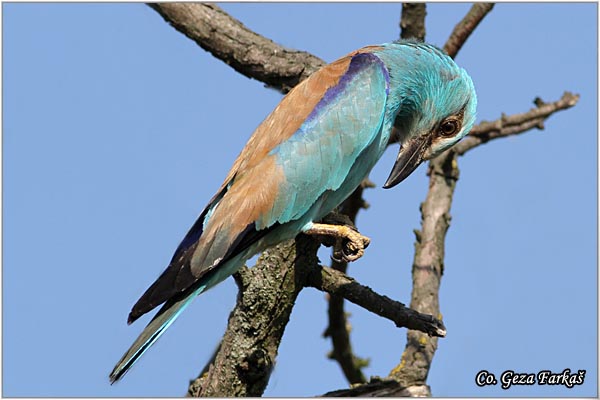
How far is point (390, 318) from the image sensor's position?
6.10m

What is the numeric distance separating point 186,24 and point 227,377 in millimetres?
2798

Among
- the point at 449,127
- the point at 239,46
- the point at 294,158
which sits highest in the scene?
the point at 239,46

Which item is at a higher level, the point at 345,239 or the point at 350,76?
the point at 350,76

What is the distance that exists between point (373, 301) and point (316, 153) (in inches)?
38.9

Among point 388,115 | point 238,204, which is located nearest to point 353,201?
point 388,115

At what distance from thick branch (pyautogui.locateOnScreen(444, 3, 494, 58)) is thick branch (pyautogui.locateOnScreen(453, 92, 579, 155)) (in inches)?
29.5

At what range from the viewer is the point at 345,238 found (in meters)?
6.16

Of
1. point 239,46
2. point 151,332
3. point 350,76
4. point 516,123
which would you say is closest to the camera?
point 151,332

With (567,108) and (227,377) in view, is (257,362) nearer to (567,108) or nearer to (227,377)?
(227,377)

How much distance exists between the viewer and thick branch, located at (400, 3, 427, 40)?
7.45 meters

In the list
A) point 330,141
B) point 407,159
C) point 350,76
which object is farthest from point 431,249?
point 350,76

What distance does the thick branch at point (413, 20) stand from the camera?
7.45 metres

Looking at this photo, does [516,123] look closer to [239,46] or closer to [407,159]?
[407,159]

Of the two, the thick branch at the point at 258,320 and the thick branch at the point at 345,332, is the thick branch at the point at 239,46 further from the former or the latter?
the thick branch at the point at 258,320
